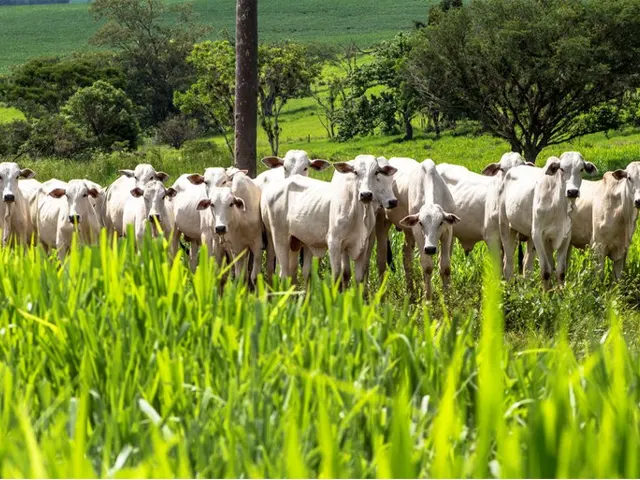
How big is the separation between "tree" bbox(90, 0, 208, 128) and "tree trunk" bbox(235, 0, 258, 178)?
2342 inches

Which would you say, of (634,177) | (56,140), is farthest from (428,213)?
(56,140)

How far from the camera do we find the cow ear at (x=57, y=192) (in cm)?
1176

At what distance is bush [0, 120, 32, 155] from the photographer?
164 feet

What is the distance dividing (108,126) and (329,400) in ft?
173

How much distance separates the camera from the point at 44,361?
3.89 m

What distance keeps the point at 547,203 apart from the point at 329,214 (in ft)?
7.07

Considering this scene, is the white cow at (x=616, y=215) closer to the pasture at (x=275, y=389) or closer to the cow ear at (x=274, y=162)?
the cow ear at (x=274, y=162)

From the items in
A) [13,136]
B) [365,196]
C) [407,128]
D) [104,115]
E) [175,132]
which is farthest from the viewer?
[175,132]

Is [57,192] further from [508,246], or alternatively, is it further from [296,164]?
[508,246]

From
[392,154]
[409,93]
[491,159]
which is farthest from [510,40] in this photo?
[409,93]

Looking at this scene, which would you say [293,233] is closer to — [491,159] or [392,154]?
[491,159]

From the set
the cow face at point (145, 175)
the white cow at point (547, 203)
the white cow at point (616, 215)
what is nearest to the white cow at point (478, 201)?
the white cow at point (547, 203)

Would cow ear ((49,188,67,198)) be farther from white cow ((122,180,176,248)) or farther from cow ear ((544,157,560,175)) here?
cow ear ((544,157,560,175))

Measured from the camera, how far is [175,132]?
66.2m
